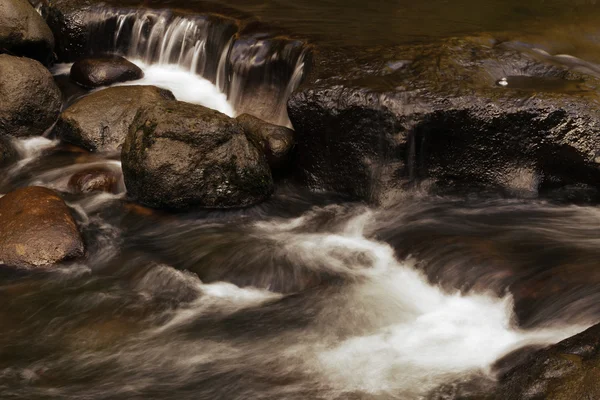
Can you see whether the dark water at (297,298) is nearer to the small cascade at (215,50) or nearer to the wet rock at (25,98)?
the small cascade at (215,50)

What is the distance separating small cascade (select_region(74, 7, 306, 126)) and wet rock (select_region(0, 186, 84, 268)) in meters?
2.87

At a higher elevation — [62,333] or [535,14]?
[535,14]

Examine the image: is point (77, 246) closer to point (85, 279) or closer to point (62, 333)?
point (85, 279)

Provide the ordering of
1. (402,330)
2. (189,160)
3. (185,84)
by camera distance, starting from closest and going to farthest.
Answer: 1. (402,330)
2. (189,160)
3. (185,84)

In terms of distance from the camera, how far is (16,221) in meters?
6.23

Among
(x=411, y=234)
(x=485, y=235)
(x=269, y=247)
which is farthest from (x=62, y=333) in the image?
(x=485, y=235)

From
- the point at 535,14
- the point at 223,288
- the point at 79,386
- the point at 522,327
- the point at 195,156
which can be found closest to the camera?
the point at 79,386

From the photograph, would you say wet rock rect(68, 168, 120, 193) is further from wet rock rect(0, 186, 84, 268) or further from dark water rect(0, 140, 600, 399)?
wet rock rect(0, 186, 84, 268)

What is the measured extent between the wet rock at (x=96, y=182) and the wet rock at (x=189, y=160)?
433 millimetres

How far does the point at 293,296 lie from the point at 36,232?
2276 mm

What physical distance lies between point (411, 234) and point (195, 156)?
214cm

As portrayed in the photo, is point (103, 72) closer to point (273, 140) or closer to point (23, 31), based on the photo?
point (23, 31)

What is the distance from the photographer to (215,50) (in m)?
9.44

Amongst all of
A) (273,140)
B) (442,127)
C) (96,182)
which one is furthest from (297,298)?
(96,182)
